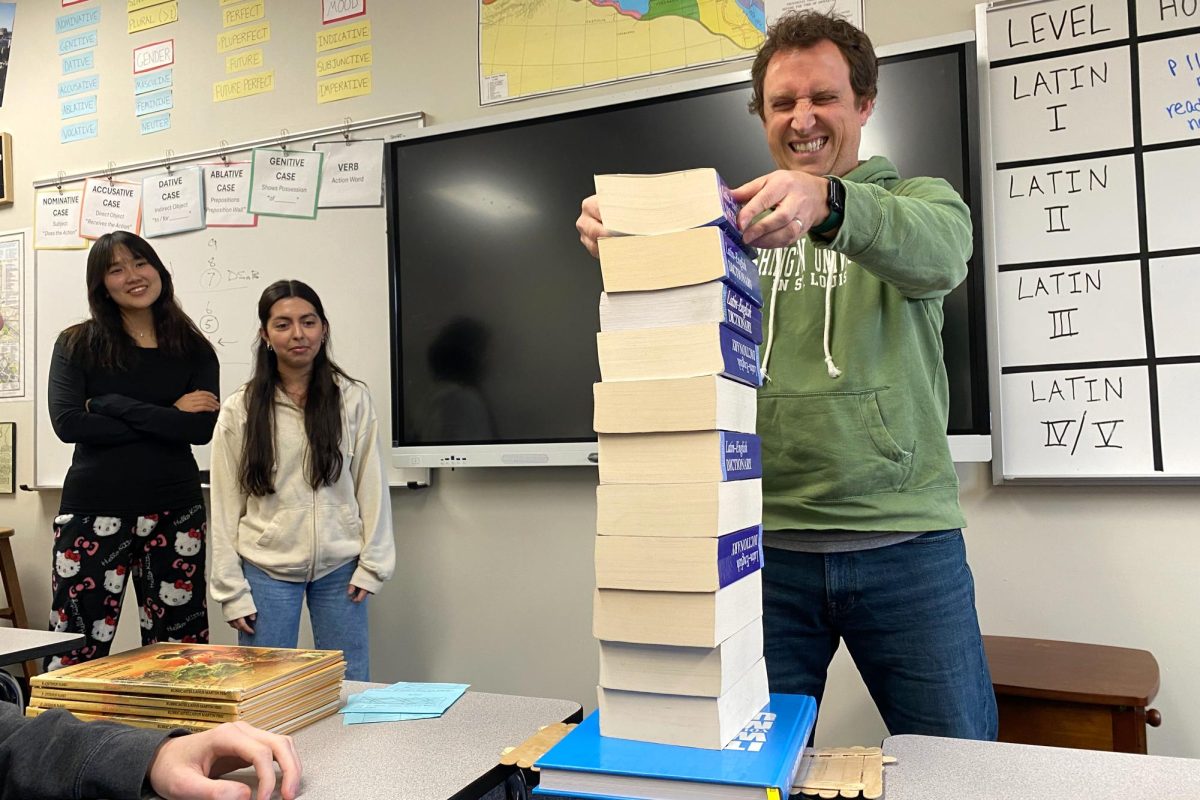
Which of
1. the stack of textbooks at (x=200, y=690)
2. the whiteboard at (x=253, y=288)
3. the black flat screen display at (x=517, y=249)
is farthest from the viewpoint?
the whiteboard at (x=253, y=288)

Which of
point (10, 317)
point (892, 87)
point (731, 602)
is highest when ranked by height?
point (892, 87)

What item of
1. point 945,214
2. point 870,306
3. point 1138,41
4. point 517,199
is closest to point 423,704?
point 870,306

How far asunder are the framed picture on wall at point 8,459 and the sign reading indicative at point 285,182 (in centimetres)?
150

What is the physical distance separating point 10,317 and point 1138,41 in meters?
4.11

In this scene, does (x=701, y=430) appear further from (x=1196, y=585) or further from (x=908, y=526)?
(x=1196, y=585)

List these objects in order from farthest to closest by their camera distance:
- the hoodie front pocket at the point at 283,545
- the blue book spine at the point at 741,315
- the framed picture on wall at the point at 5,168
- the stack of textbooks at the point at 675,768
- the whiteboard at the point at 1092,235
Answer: the framed picture on wall at the point at 5,168
the hoodie front pocket at the point at 283,545
the whiteboard at the point at 1092,235
the blue book spine at the point at 741,315
the stack of textbooks at the point at 675,768

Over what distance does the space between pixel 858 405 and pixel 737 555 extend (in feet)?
1.35

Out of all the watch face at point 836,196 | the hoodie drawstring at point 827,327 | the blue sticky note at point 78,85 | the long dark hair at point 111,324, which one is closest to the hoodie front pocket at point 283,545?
the long dark hair at point 111,324

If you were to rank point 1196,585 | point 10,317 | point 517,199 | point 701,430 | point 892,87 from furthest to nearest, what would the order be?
point 10,317 < point 517,199 < point 892,87 < point 1196,585 < point 701,430

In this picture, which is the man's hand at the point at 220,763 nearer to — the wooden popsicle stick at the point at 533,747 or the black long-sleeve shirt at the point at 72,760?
the black long-sleeve shirt at the point at 72,760

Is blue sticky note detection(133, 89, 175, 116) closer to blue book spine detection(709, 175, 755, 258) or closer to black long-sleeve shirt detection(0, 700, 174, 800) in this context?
black long-sleeve shirt detection(0, 700, 174, 800)

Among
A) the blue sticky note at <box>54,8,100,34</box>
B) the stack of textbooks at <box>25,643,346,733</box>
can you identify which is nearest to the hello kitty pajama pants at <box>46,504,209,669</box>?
the stack of textbooks at <box>25,643,346,733</box>

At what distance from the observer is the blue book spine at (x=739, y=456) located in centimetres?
86

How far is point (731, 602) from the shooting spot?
87 cm
